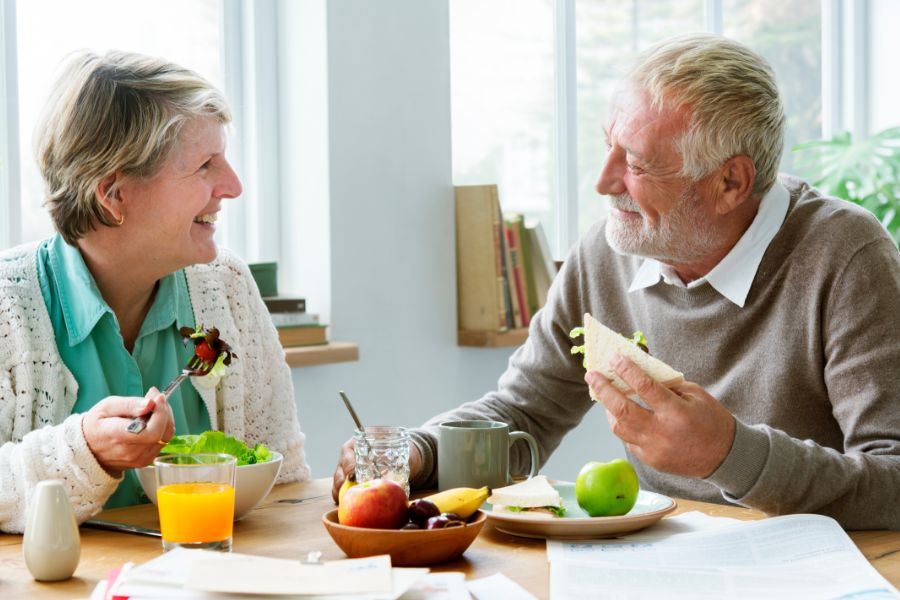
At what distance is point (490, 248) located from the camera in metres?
3.14

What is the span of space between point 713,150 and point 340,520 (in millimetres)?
962

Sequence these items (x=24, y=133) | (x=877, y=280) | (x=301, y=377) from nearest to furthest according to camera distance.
Result: (x=877, y=280)
(x=24, y=133)
(x=301, y=377)

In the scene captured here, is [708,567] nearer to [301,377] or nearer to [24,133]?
[301,377]

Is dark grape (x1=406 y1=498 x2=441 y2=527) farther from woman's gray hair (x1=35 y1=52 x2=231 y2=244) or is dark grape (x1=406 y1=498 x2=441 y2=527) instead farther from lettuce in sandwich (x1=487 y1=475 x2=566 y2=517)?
woman's gray hair (x1=35 y1=52 x2=231 y2=244)

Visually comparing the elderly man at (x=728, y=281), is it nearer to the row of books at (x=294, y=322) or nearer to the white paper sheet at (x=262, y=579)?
the white paper sheet at (x=262, y=579)

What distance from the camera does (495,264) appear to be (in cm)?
315

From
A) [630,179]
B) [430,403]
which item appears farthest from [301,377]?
[630,179]

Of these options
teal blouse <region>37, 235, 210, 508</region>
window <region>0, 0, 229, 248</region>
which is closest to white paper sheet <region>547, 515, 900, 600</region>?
teal blouse <region>37, 235, 210, 508</region>

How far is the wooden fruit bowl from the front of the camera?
4.07 ft

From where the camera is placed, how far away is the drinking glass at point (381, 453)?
4.98 ft

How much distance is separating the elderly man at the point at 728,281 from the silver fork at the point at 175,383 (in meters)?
0.25

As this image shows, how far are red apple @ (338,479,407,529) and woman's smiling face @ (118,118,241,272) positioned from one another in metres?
0.70

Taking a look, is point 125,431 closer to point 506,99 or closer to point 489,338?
point 489,338

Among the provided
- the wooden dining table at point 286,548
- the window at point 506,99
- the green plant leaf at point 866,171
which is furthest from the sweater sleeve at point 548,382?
the green plant leaf at point 866,171
